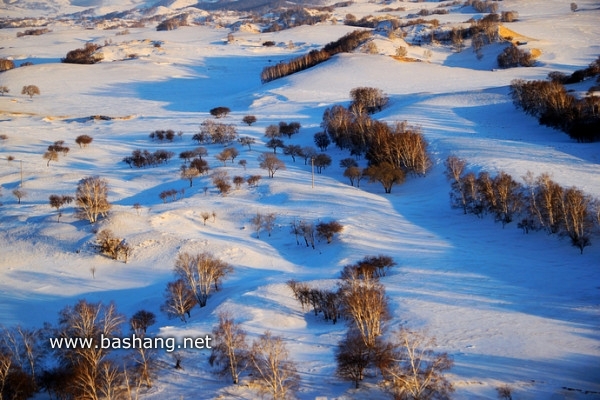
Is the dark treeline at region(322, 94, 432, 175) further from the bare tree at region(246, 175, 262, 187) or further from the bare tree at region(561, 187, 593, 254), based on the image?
the bare tree at region(561, 187, 593, 254)

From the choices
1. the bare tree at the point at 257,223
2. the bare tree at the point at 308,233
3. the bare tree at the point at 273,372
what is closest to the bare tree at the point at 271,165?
the bare tree at the point at 257,223

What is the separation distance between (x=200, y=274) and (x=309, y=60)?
10717cm

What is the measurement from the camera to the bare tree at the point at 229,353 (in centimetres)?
1745

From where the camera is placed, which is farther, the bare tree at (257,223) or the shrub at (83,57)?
the shrub at (83,57)

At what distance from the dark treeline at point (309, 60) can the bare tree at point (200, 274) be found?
313 feet

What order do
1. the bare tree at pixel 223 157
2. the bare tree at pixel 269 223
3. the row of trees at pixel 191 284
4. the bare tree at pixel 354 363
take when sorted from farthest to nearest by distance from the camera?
the bare tree at pixel 223 157 → the bare tree at pixel 269 223 → the row of trees at pixel 191 284 → the bare tree at pixel 354 363

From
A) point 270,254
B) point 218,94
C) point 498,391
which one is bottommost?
point 270,254

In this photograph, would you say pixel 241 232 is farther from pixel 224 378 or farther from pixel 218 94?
pixel 218 94

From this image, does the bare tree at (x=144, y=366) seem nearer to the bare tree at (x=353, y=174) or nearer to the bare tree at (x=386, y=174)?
the bare tree at (x=386, y=174)

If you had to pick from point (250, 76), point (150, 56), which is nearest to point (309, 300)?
point (250, 76)

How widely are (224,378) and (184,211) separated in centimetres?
2542

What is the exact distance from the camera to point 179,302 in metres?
25.5

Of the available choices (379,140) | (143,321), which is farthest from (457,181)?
(143,321)

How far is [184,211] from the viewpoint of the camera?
41.5m
